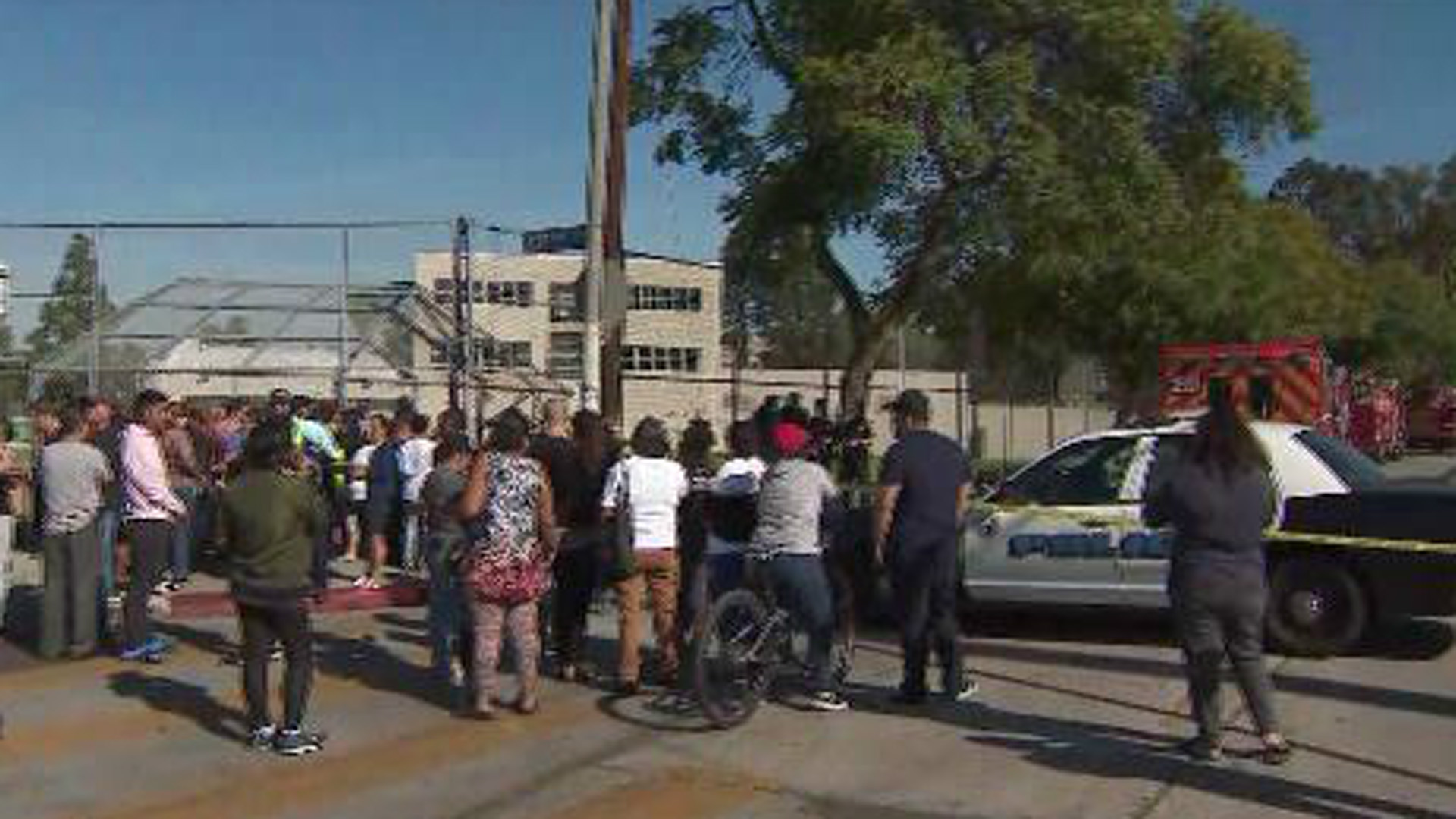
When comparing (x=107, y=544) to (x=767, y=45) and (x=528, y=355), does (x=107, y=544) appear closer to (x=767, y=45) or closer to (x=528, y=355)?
(x=767, y=45)

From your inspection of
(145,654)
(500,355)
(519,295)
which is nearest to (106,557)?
(145,654)

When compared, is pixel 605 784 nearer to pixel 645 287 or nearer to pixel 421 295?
pixel 421 295

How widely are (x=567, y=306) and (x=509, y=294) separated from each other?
8268 millimetres

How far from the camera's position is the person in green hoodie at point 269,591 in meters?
8.70

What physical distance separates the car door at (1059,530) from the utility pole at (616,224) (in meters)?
4.81

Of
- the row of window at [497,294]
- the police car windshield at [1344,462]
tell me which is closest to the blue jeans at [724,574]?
the police car windshield at [1344,462]

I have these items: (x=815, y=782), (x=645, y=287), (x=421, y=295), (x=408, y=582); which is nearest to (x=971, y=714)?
(x=815, y=782)

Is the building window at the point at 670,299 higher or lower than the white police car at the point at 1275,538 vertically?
higher

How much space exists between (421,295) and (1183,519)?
15.4m

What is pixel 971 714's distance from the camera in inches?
375

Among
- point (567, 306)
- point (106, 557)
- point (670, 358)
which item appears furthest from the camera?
point (670, 358)

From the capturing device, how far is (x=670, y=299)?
261 ft

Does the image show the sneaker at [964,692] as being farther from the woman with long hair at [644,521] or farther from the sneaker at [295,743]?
the sneaker at [295,743]

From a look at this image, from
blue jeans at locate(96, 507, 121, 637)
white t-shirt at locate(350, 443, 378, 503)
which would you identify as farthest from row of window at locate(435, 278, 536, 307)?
blue jeans at locate(96, 507, 121, 637)
